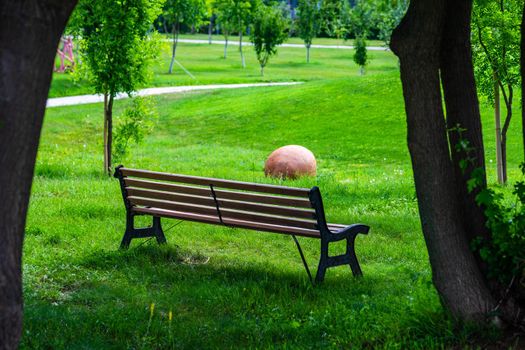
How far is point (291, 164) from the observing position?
14695 millimetres

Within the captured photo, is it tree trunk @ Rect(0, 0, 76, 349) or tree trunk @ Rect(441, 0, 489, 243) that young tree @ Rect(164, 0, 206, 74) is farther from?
tree trunk @ Rect(0, 0, 76, 349)

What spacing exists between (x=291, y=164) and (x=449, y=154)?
30.0 feet

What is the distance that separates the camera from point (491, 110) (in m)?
24.2

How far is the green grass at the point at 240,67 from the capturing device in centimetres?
3988

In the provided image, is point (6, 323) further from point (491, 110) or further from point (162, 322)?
point (491, 110)

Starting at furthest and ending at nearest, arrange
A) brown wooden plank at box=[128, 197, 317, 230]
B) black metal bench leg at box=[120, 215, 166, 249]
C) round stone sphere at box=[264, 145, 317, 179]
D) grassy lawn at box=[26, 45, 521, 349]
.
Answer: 1. round stone sphere at box=[264, 145, 317, 179]
2. black metal bench leg at box=[120, 215, 166, 249]
3. brown wooden plank at box=[128, 197, 317, 230]
4. grassy lawn at box=[26, 45, 521, 349]

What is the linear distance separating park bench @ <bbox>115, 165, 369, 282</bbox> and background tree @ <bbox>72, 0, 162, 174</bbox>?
22.4 feet

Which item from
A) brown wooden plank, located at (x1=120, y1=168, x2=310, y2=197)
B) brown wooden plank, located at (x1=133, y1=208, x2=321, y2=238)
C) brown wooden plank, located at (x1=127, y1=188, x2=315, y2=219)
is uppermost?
brown wooden plank, located at (x1=120, y1=168, x2=310, y2=197)

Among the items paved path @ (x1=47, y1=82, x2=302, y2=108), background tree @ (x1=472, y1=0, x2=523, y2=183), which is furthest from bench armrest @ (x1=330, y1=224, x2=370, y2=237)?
paved path @ (x1=47, y1=82, x2=302, y2=108)

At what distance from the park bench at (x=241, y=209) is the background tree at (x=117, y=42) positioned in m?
6.83

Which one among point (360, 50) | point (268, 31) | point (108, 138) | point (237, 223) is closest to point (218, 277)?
point (237, 223)

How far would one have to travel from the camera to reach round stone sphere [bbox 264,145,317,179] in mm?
14664

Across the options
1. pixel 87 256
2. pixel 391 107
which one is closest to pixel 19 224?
pixel 87 256

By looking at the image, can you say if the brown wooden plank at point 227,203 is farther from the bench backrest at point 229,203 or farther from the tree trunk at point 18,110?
the tree trunk at point 18,110
